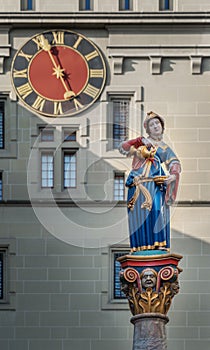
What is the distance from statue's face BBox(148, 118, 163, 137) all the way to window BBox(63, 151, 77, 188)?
675cm

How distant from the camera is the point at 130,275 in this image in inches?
1077

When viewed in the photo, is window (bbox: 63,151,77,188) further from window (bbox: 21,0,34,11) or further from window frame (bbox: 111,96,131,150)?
window (bbox: 21,0,34,11)

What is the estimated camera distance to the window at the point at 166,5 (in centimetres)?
3522

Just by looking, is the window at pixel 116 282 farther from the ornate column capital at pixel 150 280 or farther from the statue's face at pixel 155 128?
the ornate column capital at pixel 150 280

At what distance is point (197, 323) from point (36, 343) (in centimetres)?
346

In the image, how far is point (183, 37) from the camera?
35.1 meters

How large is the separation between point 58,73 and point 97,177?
2.41m

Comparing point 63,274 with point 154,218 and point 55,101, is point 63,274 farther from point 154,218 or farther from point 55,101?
point 154,218

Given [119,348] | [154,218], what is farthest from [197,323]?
[154,218]

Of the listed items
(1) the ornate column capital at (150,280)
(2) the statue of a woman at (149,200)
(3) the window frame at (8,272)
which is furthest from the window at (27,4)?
(1) the ornate column capital at (150,280)

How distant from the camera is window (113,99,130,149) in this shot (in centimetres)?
3503

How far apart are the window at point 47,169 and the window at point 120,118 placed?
145cm

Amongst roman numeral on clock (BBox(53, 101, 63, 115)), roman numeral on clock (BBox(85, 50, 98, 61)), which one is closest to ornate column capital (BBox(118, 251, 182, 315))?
roman numeral on clock (BBox(53, 101, 63, 115))

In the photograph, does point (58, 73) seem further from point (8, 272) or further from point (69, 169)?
point (8, 272)
